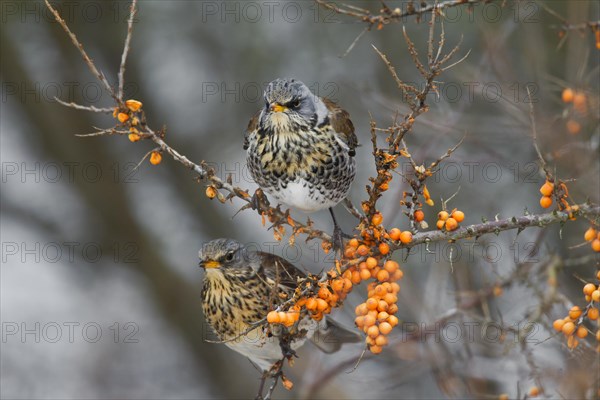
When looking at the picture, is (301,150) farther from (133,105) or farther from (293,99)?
(133,105)

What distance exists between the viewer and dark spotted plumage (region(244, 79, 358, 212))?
481 centimetres

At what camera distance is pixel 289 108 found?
475cm

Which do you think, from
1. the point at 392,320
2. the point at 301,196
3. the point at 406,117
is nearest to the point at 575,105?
the point at 406,117

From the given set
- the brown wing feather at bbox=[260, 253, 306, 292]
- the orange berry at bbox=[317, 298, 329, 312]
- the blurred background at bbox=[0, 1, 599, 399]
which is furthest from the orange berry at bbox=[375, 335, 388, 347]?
the blurred background at bbox=[0, 1, 599, 399]

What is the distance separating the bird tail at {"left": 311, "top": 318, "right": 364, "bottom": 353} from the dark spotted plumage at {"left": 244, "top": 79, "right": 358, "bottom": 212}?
1083mm

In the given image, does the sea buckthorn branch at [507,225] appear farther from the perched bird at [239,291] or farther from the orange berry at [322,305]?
the perched bird at [239,291]

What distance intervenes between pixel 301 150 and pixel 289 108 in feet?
0.86

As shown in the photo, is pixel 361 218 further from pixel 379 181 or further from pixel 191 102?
pixel 191 102

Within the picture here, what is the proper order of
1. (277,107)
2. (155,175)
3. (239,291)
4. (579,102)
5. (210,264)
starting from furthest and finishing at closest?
1. (155,175)
2. (239,291)
3. (210,264)
4. (277,107)
5. (579,102)

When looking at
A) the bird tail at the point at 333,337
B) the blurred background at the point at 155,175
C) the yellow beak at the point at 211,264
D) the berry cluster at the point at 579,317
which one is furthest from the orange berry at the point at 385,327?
the blurred background at the point at 155,175

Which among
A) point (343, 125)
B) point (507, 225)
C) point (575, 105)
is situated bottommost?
point (507, 225)

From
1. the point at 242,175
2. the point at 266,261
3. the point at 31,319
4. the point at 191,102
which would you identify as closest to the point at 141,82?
the point at 191,102

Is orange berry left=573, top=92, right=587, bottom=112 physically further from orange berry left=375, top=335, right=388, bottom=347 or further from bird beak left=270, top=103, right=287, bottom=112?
orange berry left=375, top=335, right=388, bottom=347

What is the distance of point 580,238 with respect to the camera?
250 inches
